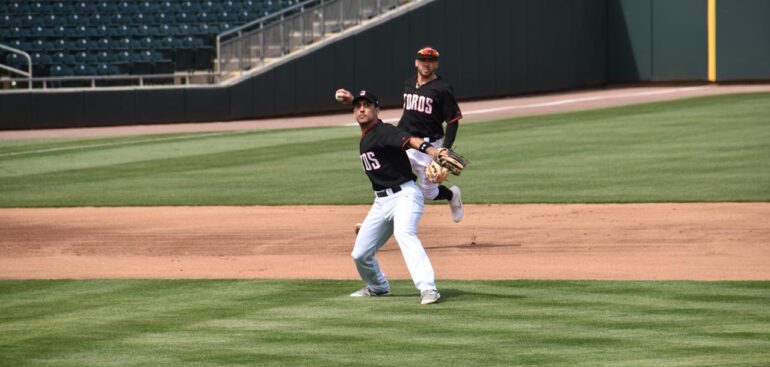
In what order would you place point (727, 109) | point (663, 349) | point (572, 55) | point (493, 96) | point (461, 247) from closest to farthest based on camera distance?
point (663, 349) → point (461, 247) → point (727, 109) → point (493, 96) → point (572, 55)

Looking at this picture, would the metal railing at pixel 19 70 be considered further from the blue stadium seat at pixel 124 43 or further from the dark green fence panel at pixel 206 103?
the dark green fence panel at pixel 206 103

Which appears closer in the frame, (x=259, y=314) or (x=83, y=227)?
(x=259, y=314)

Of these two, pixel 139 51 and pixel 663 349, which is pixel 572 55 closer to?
pixel 139 51

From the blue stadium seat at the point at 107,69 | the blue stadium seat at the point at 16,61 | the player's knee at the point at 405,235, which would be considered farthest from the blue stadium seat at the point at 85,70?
the player's knee at the point at 405,235

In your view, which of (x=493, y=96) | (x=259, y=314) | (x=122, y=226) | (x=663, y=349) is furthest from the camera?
(x=493, y=96)

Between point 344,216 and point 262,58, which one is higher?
point 262,58

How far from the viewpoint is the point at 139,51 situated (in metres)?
30.8

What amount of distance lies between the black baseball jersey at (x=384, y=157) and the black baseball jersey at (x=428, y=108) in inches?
114

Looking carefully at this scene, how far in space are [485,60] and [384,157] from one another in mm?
25426

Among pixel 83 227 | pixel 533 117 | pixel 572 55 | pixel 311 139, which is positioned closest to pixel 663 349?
pixel 83 227

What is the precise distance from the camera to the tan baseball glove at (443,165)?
9.17m

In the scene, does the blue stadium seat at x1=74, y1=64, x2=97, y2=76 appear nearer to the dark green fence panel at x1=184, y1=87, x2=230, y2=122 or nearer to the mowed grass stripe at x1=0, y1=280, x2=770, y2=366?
the dark green fence panel at x1=184, y1=87, x2=230, y2=122

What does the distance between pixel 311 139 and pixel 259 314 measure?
50.9ft

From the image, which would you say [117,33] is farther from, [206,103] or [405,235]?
[405,235]
